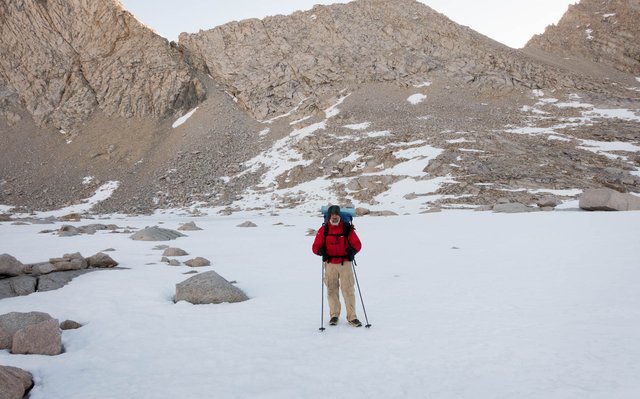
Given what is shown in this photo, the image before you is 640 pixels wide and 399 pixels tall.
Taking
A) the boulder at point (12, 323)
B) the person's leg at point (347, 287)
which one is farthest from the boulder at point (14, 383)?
the person's leg at point (347, 287)

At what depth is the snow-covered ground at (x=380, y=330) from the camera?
5672 mm

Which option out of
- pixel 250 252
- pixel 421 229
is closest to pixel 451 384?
pixel 250 252

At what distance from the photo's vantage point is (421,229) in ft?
72.9

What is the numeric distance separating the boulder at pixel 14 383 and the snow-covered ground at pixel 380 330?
0.68ft

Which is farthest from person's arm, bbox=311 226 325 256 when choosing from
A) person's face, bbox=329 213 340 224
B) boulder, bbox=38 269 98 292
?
boulder, bbox=38 269 98 292

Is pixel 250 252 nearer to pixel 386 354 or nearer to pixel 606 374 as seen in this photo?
pixel 386 354

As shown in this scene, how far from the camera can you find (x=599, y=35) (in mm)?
102438

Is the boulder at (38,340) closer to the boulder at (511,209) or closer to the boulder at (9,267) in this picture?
the boulder at (9,267)

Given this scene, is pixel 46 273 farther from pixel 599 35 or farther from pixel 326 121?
pixel 599 35

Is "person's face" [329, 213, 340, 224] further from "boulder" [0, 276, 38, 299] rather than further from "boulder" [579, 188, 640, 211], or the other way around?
"boulder" [579, 188, 640, 211]

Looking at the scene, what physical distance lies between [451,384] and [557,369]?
160 centimetres

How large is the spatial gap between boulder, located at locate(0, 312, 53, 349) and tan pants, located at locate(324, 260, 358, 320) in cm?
571

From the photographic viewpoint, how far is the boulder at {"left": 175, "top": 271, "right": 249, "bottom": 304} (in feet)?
33.4

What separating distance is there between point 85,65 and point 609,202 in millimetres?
81730
